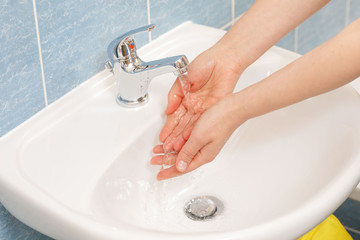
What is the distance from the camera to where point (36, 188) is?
65 centimetres

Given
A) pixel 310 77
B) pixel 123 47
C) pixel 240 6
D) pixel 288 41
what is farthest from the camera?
pixel 288 41

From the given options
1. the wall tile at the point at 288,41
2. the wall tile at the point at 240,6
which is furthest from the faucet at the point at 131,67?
the wall tile at the point at 288,41

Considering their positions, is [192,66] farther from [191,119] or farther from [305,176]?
[305,176]

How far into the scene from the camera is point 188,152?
0.73 metres

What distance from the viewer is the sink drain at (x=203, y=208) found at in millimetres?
794

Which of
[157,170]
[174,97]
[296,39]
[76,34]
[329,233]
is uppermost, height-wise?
[76,34]

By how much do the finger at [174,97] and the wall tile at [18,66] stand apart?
0.20 meters

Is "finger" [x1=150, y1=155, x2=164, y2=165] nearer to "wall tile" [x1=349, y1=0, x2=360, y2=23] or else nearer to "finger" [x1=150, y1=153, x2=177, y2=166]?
"finger" [x1=150, y1=153, x2=177, y2=166]

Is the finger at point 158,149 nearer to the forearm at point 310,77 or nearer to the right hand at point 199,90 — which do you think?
the right hand at point 199,90

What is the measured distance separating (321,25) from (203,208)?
1.02 meters

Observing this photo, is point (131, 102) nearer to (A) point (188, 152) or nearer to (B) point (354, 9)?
(A) point (188, 152)

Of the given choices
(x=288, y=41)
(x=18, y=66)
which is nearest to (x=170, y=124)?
(x=18, y=66)

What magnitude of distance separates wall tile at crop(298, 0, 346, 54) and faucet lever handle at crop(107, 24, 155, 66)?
2.86ft

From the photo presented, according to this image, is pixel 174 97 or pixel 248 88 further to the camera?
pixel 174 97
